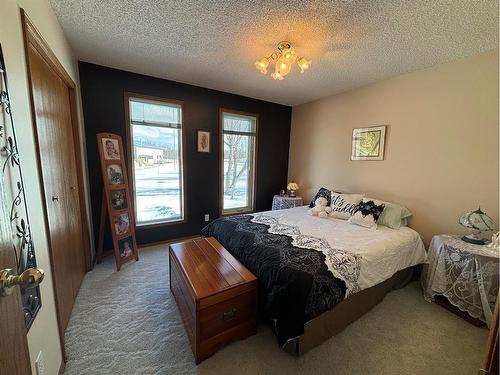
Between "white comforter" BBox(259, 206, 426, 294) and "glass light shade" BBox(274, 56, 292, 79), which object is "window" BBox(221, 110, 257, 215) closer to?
"white comforter" BBox(259, 206, 426, 294)

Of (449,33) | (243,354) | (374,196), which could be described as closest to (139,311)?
(243,354)

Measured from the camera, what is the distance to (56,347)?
1.28 meters

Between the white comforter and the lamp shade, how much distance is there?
0.45 meters

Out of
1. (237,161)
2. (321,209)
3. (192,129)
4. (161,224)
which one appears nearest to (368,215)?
(321,209)

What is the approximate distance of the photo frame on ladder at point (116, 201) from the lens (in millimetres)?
2467

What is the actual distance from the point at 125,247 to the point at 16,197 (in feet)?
6.31

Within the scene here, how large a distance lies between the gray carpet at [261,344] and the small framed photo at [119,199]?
964 mm

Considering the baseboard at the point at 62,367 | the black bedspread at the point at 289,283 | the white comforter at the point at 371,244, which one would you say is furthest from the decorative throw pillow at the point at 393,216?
the baseboard at the point at 62,367

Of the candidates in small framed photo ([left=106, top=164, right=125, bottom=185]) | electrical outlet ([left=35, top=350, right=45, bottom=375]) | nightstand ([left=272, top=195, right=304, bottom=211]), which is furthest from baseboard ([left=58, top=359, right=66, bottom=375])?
nightstand ([left=272, top=195, right=304, bottom=211])

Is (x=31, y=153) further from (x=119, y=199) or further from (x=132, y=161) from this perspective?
(x=132, y=161)

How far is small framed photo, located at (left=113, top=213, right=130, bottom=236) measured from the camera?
2.57 m

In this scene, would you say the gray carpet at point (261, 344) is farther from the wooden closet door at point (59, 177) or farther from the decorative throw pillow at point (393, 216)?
the decorative throw pillow at point (393, 216)

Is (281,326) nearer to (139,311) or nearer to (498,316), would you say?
(498,316)

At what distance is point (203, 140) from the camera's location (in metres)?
3.38
